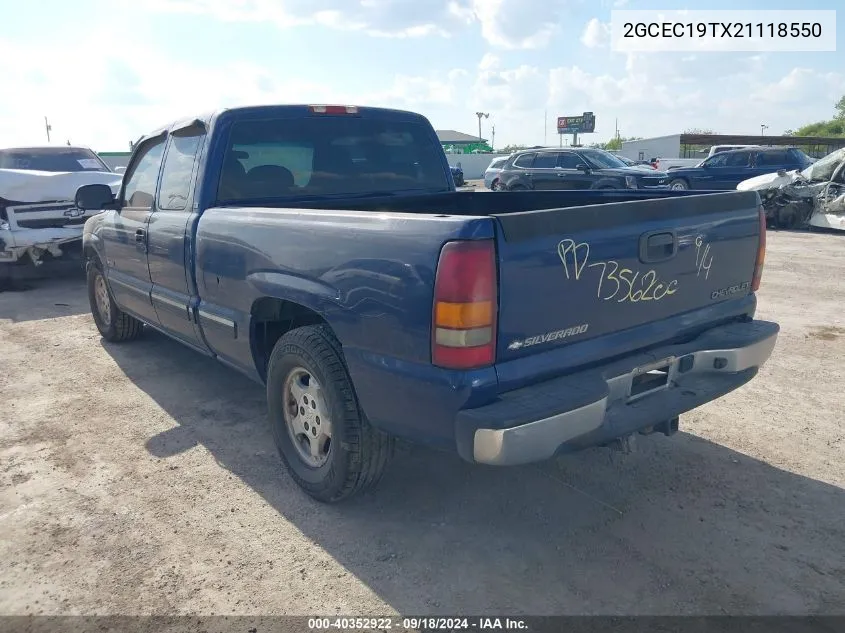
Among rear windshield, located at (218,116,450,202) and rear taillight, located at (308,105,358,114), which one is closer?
rear windshield, located at (218,116,450,202)

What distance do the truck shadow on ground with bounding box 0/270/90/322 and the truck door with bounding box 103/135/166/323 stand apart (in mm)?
2659

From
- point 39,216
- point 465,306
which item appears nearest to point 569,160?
point 39,216

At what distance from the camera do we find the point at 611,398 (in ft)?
9.12

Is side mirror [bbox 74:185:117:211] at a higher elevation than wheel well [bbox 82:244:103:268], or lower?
higher

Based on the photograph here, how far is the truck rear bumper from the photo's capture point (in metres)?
2.37

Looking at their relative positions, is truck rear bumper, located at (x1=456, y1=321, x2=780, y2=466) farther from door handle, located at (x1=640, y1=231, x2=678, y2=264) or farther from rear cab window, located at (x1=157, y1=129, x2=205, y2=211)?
rear cab window, located at (x1=157, y1=129, x2=205, y2=211)

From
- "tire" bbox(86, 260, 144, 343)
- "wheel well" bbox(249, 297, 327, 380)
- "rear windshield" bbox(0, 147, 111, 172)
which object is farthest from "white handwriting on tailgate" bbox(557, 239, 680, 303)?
"rear windshield" bbox(0, 147, 111, 172)

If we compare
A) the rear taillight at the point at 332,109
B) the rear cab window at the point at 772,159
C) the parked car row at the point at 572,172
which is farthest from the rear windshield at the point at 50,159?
the rear cab window at the point at 772,159

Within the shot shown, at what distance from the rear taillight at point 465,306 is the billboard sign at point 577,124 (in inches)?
2672

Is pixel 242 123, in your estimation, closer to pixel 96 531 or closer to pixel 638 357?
pixel 96 531

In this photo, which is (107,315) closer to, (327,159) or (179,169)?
(179,169)

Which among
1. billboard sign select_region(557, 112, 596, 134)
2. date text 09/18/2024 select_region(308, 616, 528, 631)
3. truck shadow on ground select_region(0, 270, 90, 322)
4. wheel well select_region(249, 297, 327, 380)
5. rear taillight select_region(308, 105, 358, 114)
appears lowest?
date text 09/18/2024 select_region(308, 616, 528, 631)

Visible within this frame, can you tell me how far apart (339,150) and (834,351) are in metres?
4.40

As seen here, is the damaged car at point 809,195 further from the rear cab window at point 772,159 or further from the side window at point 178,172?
the side window at point 178,172
